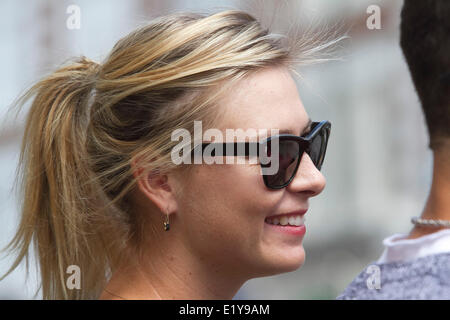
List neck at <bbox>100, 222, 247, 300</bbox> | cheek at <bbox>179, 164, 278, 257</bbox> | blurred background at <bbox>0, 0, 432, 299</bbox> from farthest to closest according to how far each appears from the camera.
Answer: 1. blurred background at <bbox>0, 0, 432, 299</bbox>
2. neck at <bbox>100, 222, 247, 300</bbox>
3. cheek at <bbox>179, 164, 278, 257</bbox>

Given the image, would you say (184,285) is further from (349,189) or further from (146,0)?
(349,189)

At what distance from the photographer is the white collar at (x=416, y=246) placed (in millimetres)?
1947

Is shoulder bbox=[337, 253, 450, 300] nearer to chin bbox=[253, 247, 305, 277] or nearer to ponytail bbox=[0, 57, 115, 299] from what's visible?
chin bbox=[253, 247, 305, 277]

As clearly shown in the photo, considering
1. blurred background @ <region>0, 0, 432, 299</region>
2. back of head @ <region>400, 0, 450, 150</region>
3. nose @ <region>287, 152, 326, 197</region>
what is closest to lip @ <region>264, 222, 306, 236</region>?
nose @ <region>287, 152, 326, 197</region>

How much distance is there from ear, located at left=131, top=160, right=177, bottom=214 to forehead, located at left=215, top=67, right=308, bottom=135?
272 mm

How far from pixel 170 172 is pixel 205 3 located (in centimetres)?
69

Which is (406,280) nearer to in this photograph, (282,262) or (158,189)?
(282,262)

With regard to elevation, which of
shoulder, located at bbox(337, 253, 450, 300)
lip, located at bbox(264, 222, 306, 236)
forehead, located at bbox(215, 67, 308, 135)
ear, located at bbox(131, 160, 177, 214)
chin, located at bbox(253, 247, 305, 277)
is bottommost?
shoulder, located at bbox(337, 253, 450, 300)

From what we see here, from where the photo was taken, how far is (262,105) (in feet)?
6.06

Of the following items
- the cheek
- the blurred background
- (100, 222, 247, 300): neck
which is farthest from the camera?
the blurred background

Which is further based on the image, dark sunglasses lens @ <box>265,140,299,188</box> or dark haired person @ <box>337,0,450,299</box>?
→ dark haired person @ <box>337,0,450,299</box>

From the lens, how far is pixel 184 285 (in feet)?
6.40

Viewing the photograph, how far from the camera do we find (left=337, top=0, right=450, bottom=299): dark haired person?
194 centimetres
